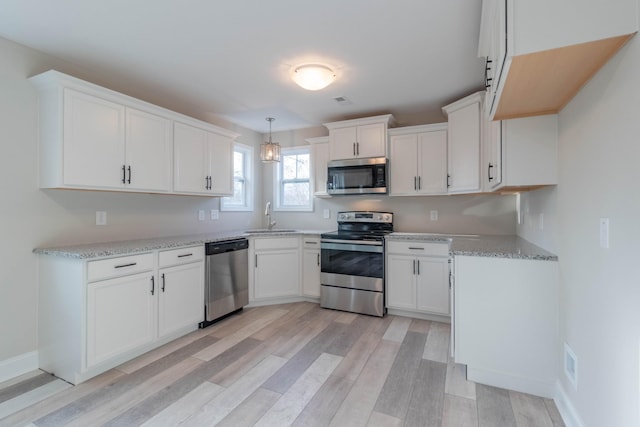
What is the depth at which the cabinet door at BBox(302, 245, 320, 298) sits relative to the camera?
3.90m

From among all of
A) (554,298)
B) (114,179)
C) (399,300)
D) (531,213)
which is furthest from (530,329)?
(114,179)

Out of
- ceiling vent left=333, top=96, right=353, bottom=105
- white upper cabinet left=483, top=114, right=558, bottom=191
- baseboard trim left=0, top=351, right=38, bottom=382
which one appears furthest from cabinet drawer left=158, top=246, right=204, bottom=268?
white upper cabinet left=483, top=114, right=558, bottom=191

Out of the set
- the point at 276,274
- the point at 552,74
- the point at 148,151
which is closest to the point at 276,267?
the point at 276,274

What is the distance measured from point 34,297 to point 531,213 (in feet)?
13.2

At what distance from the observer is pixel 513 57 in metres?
1.18

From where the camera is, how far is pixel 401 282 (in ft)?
11.2

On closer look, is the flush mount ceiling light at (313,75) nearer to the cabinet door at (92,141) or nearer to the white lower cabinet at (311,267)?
the cabinet door at (92,141)

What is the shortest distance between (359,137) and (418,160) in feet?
2.51

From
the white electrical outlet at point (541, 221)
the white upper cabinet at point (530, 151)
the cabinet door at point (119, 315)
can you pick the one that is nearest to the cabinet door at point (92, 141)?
the cabinet door at point (119, 315)

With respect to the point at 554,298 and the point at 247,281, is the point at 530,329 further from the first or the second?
the point at 247,281

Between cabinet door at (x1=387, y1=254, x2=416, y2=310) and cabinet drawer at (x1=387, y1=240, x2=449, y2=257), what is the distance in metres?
0.07

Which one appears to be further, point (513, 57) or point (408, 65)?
point (408, 65)

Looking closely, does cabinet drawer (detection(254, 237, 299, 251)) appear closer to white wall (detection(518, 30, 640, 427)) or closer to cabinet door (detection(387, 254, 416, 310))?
cabinet door (detection(387, 254, 416, 310))

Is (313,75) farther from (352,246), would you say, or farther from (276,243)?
(276,243)
